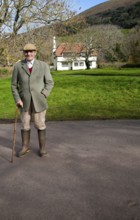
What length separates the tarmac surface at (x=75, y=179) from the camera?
139 inches

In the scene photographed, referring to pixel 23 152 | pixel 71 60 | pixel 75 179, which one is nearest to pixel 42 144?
pixel 23 152

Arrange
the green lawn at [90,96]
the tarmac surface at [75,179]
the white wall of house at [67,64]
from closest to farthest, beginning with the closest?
the tarmac surface at [75,179] → the green lawn at [90,96] → the white wall of house at [67,64]

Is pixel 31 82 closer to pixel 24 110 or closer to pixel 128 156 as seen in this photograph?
pixel 24 110

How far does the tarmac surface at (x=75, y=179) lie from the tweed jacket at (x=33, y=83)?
3.45 feet

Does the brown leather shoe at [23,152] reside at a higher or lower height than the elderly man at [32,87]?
lower

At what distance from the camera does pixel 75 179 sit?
4488 millimetres

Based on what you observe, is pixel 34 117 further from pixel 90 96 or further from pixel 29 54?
pixel 90 96

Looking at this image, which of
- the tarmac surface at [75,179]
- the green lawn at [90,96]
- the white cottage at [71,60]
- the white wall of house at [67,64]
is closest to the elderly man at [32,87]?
the tarmac surface at [75,179]

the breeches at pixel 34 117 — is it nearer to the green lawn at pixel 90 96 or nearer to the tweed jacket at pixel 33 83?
the tweed jacket at pixel 33 83

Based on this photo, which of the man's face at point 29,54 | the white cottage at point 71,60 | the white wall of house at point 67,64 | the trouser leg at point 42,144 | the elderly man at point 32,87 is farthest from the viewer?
the white wall of house at point 67,64

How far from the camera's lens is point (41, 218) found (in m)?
3.39

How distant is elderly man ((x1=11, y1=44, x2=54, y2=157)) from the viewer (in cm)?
567

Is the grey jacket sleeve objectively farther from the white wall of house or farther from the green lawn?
the white wall of house

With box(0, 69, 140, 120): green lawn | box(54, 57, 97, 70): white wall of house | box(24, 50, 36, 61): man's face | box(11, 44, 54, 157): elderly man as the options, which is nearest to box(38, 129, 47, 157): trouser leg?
box(11, 44, 54, 157): elderly man
